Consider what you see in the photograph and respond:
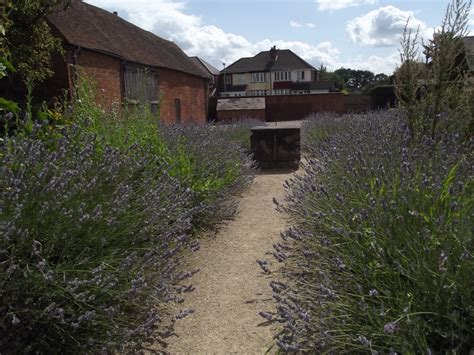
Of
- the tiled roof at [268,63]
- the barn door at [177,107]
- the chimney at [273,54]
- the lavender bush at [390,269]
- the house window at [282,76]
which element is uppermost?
the chimney at [273,54]

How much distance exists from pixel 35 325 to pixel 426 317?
1.95 m

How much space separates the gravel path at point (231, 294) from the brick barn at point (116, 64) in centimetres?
314

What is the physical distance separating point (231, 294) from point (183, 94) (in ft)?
68.0

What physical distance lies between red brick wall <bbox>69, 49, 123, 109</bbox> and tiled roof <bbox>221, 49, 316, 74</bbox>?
51740 mm

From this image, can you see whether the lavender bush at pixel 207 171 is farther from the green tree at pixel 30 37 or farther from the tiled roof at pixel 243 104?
the tiled roof at pixel 243 104

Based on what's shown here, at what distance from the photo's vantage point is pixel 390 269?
2346 mm

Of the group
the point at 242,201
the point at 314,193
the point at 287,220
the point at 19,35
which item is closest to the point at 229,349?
the point at 314,193

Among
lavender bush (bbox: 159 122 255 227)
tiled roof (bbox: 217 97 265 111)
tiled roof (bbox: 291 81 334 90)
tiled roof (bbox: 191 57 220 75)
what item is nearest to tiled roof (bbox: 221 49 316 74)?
tiled roof (bbox: 291 81 334 90)

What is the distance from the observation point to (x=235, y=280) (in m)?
3.65

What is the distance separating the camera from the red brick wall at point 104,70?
12892 millimetres

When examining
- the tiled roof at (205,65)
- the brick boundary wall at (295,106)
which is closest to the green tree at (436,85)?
the brick boundary wall at (295,106)

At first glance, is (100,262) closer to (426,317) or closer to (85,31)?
(426,317)

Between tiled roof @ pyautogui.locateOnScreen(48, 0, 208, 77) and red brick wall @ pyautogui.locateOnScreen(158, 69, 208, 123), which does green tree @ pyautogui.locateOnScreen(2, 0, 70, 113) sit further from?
red brick wall @ pyautogui.locateOnScreen(158, 69, 208, 123)

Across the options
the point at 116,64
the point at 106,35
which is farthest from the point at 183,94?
the point at 116,64
